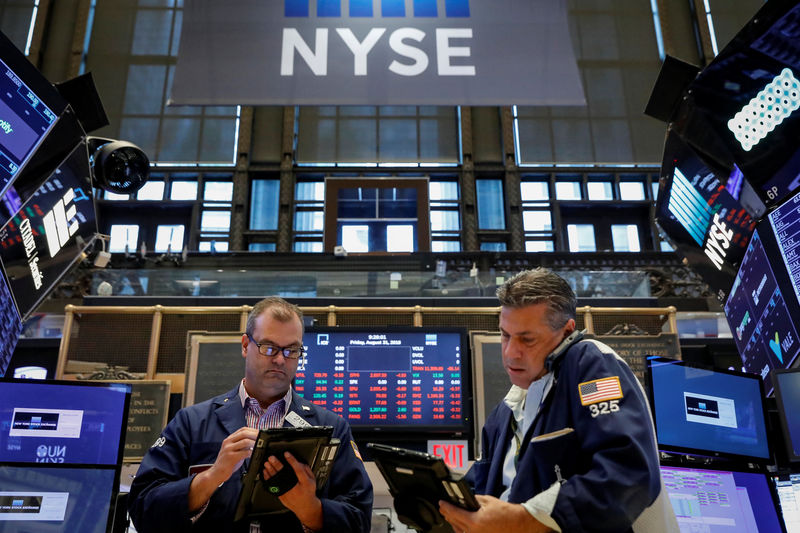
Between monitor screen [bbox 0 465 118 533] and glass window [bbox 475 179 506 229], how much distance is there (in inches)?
596

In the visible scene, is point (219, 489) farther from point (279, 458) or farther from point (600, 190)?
point (600, 190)

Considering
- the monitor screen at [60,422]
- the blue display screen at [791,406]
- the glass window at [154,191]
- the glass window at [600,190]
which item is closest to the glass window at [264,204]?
the glass window at [154,191]

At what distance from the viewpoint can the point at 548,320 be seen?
211 cm

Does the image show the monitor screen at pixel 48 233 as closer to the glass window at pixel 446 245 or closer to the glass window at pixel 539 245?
the glass window at pixel 446 245

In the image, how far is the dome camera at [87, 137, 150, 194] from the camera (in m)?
4.19

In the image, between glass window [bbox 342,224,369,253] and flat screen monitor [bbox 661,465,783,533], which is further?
glass window [bbox 342,224,369,253]

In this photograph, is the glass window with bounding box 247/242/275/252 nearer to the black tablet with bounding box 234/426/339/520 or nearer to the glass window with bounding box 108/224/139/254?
the glass window with bounding box 108/224/139/254

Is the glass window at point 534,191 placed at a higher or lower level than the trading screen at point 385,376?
higher

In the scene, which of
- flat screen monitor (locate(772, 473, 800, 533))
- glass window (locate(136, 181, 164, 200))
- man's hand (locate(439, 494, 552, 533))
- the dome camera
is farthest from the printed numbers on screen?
glass window (locate(136, 181, 164, 200))

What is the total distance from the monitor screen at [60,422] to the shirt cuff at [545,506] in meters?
1.81

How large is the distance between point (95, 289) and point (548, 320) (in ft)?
28.1

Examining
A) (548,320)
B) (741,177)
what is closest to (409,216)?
(741,177)

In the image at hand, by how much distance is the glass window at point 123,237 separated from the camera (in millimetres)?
17031

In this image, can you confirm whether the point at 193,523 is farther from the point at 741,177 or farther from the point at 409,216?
the point at 409,216
